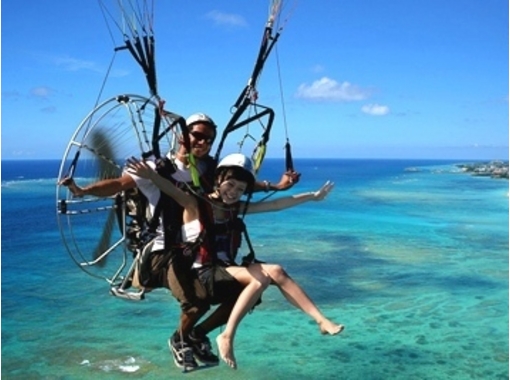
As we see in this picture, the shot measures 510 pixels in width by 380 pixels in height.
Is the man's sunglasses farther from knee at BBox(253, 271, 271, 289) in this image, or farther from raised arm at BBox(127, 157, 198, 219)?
knee at BBox(253, 271, 271, 289)

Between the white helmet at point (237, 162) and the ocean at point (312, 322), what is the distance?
10.7 m

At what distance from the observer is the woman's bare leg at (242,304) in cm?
333

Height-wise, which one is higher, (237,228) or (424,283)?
(237,228)

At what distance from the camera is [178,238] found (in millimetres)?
3646

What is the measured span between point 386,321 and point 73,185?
52.0 feet

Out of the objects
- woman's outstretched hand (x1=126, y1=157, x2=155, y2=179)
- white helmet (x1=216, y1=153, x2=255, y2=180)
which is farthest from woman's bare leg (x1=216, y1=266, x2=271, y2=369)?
woman's outstretched hand (x1=126, y1=157, x2=155, y2=179)

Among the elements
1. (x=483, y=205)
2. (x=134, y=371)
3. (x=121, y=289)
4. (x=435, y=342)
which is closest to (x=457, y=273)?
(x=435, y=342)

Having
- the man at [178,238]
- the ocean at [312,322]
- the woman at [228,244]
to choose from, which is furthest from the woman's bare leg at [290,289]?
the ocean at [312,322]

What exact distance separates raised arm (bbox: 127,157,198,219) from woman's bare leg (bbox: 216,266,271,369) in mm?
490

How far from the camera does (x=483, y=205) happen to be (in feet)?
165

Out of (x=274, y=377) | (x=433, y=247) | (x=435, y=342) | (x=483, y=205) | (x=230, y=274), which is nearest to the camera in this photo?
(x=230, y=274)

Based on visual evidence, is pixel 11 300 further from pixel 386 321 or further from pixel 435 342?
pixel 435 342

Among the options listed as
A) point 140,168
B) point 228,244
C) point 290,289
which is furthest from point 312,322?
point 140,168

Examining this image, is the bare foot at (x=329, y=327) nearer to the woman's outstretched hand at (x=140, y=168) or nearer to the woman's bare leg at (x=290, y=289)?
the woman's bare leg at (x=290, y=289)
